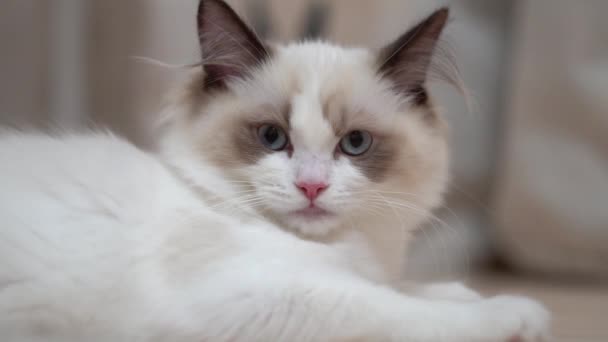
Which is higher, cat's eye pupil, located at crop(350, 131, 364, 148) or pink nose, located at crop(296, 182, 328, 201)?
cat's eye pupil, located at crop(350, 131, 364, 148)

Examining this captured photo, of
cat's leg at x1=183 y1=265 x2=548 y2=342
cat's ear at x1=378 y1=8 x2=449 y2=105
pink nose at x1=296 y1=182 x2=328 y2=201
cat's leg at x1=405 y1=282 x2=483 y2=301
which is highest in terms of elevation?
cat's ear at x1=378 y1=8 x2=449 y2=105

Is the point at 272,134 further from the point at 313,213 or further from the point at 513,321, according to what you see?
the point at 513,321

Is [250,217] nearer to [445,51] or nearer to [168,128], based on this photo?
[168,128]

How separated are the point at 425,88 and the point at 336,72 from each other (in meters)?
0.26

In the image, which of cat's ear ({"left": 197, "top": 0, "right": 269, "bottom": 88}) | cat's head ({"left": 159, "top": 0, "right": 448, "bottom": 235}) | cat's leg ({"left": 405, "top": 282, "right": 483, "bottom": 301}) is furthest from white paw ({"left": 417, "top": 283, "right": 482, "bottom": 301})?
cat's ear ({"left": 197, "top": 0, "right": 269, "bottom": 88})

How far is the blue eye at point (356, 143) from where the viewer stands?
4.64 feet

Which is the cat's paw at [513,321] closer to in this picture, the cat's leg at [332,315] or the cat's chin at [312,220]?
the cat's leg at [332,315]

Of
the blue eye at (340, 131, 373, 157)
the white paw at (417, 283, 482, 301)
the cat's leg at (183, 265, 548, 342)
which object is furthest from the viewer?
the white paw at (417, 283, 482, 301)

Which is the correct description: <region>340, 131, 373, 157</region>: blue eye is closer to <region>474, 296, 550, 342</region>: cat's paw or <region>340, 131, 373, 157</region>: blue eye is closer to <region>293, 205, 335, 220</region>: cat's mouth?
<region>293, 205, 335, 220</region>: cat's mouth

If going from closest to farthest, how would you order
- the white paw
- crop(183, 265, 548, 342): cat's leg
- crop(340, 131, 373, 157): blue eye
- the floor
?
crop(183, 265, 548, 342): cat's leg, crop(340, 131, 373, 157): blue eye, the white paw, the floor

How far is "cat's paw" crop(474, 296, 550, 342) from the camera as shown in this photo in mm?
1194

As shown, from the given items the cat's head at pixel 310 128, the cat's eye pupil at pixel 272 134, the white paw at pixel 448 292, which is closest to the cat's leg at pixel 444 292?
the white paw at pixel 448 292

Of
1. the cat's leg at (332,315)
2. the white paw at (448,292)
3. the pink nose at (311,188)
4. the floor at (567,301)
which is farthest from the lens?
the floor at (567,301)

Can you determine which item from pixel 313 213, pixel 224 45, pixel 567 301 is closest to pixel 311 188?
pixel 313 213
